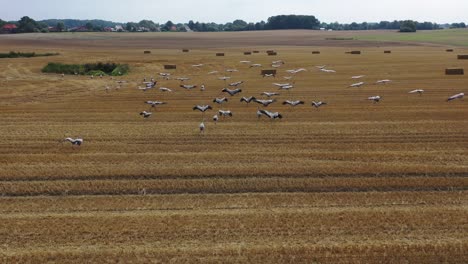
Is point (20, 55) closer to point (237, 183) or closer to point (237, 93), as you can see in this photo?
point (237, 93)

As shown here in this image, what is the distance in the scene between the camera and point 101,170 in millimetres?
21328

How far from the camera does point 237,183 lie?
1978cm

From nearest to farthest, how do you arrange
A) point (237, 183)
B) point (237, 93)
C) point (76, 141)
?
point (237, 183), point (76, 141), point (237, 93)

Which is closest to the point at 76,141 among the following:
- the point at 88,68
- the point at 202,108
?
the point at 202,108

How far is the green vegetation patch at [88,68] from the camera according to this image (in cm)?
6309

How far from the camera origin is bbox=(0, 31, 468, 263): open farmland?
14461 millimetres

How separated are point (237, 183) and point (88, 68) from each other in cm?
5170

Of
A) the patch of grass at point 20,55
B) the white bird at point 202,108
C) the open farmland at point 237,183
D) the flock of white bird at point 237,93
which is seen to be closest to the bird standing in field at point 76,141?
the flock of white bird at point 237,93

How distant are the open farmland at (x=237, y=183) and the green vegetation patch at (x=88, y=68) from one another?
2465 centimetres

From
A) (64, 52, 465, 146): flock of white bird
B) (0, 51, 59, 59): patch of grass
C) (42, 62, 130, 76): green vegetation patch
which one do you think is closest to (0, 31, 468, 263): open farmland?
(64, 52, 465, 146): flock of white bird

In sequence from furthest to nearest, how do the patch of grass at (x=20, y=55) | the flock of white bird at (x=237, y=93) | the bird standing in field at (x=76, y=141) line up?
the patch of grass at (x=20, y=55) < the flock of white bird at (x=237, y=93) < the bird standing in field at (x=76, y=141)

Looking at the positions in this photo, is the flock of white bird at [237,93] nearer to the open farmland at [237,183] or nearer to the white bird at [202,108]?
the white bird at [202,108]

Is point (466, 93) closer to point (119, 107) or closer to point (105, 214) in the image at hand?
point (119, 107)

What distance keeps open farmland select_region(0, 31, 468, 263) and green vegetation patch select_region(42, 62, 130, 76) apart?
970 inches
